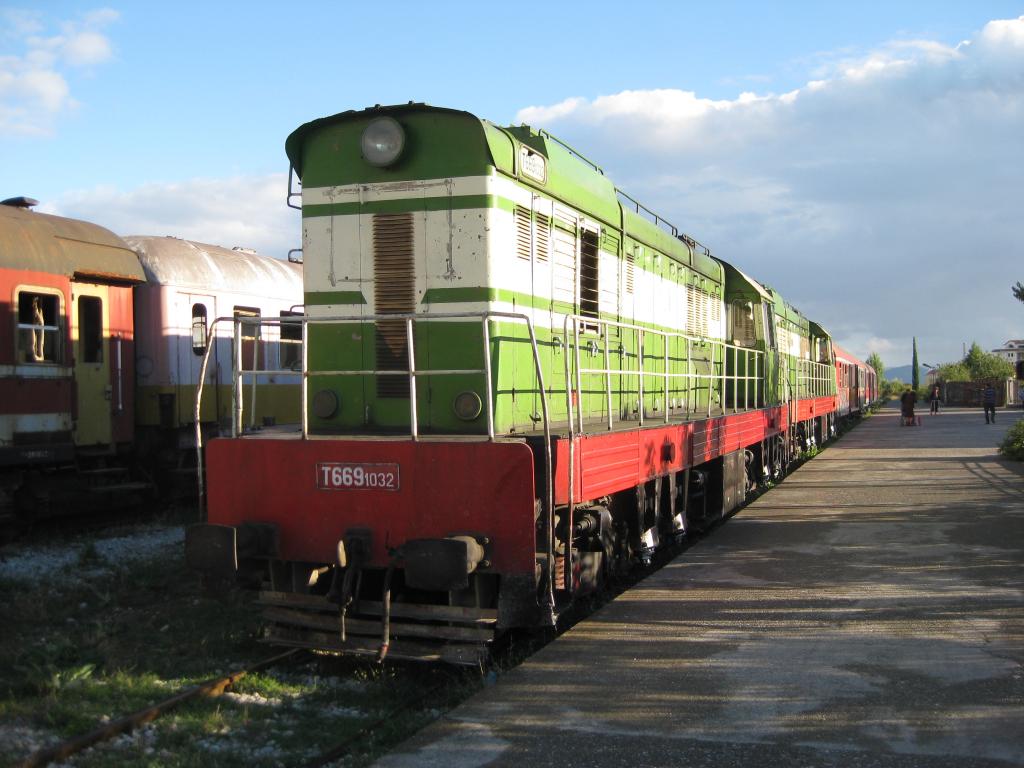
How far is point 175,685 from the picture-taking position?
535cm

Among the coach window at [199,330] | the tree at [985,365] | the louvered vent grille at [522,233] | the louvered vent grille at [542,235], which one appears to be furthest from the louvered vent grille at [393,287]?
the tree at [985,365]

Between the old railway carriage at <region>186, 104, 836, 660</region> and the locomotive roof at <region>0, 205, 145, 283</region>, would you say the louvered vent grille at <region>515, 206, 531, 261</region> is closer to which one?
the old railway carriage at <region>186, 104, 836, 660</region>

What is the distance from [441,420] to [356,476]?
2.83 feet

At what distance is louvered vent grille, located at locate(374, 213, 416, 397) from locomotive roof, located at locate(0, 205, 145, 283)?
6.02 metres

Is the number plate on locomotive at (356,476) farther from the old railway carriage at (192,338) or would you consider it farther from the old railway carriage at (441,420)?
the old railway carriage at (192,338)

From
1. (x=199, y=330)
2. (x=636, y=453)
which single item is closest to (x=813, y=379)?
(x=199, y=330)

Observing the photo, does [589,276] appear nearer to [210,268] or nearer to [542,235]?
[542,235]

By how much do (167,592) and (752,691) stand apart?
17.0 feet

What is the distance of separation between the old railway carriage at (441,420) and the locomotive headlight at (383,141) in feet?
0.05

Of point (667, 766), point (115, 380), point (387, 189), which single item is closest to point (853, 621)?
point (667, 766)

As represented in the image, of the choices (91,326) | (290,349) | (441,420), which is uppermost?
(91,326)

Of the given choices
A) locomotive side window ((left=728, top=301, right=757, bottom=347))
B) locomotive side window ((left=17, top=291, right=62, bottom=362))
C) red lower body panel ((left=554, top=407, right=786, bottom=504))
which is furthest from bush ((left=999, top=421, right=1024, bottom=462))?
locomotive side window ((left=17, top=291, right=62, bottom=362))

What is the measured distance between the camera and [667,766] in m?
3.83

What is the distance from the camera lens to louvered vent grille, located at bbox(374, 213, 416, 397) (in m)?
6.20
